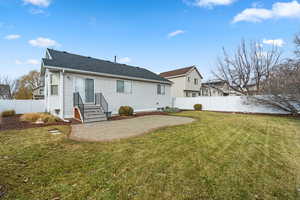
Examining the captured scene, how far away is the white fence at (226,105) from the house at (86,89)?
7.55 m

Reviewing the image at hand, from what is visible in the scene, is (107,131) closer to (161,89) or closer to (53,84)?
(53,84)

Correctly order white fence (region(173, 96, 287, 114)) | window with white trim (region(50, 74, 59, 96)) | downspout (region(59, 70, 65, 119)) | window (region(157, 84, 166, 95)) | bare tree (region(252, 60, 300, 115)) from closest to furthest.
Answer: downspout (region(59, 70, 65, 119)) < window with white trim (region(50, 74, 59, 96)) < bare tree (region(252, 60, 300, 115)) < white fence (region(173, 96, 287, 114)) < window (region(157, 84, 166, 95))

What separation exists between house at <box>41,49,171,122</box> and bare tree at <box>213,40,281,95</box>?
1318 cm

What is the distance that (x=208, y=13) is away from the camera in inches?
449

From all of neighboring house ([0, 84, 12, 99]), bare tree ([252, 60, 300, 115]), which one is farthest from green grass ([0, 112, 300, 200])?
neighboring house ([0, 84, 12, 99])

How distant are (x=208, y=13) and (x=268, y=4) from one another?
405 centimetres

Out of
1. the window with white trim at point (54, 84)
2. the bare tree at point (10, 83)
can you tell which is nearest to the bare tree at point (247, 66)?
the window with white trim at point (54, 84)

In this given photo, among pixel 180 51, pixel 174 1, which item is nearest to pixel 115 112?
pixel 174 1

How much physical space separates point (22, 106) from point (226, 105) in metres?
20.3

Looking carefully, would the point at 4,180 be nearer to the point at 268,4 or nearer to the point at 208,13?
the point at 208,13

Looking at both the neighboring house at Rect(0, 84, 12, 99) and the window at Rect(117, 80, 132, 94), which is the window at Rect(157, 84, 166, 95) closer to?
the window at Rect(117, 80, 132, 94)

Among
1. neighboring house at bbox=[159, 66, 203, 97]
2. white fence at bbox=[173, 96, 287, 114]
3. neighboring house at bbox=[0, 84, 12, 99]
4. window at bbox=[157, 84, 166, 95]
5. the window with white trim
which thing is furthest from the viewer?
neighboring house at bbox=[159, 66, 203, 97]

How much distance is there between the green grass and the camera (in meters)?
2.14

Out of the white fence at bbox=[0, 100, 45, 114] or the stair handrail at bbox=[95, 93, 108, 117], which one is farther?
the white fence at bbox=[0, 100, 45, 114]
